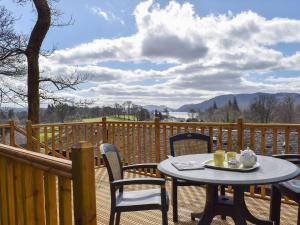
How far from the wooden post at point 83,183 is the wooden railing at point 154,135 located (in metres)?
3.51

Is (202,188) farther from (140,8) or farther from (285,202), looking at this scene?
(140,8)

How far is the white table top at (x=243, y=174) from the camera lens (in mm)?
2322

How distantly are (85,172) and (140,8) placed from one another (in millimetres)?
8309

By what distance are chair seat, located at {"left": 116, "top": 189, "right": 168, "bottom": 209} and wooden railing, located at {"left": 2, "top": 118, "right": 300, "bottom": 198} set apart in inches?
78.6

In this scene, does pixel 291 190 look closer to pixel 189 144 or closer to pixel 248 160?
pixel 248 160

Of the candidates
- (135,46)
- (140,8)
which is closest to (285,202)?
(140,8)

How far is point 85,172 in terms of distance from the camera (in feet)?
4.41

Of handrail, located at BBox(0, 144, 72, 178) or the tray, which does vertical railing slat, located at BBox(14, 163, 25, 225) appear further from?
the tray

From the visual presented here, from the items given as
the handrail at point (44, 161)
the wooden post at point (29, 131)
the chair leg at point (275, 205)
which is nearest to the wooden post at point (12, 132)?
the wooden post at point (29, 131)

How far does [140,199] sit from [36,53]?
24.0 ft

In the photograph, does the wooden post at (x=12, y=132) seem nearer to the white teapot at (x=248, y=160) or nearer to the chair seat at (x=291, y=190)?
the white teapot at (x=248, y=160)

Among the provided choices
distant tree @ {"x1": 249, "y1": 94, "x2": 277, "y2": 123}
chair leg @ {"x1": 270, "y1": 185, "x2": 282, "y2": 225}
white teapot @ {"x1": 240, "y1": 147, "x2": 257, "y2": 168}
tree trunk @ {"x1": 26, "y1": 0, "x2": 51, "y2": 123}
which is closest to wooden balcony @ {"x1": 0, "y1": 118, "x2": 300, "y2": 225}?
chair leg @ {"x1": 270, "y1": 185, "x2": 282, "y2": 225}

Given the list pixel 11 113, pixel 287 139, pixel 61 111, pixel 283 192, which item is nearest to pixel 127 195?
pixel 283 192

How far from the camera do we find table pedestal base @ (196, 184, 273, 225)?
9.20 ft
